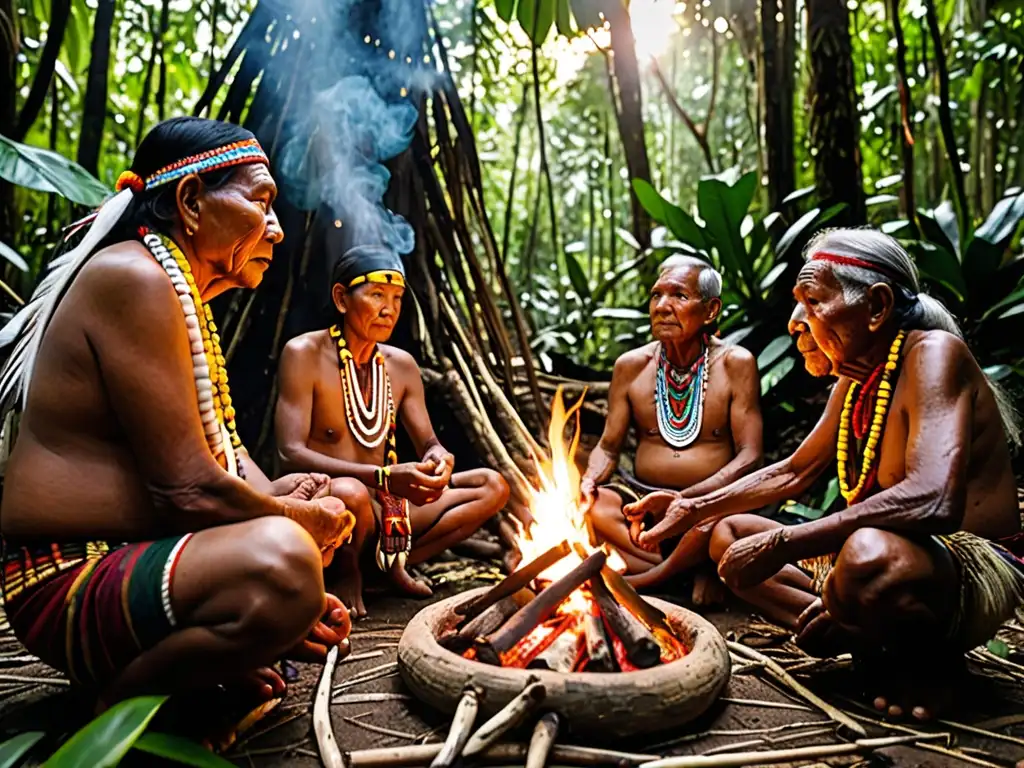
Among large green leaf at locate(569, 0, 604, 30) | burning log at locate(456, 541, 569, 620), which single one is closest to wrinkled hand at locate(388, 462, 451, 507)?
burning log at locate(456, 541, 569, 620)

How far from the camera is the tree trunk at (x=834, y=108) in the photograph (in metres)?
5.02

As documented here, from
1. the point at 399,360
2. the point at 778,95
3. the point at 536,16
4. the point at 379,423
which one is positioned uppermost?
the point at 536,16

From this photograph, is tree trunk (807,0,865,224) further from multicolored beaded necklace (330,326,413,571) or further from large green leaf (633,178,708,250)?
multicolored beaded necklace (330,326,413,571)

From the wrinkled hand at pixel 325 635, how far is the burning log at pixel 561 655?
0.55 metres

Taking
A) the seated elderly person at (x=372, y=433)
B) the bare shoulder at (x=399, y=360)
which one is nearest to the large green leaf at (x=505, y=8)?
the seated elderly person at (x=372, y=433)

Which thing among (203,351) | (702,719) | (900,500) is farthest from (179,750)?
(900,500)

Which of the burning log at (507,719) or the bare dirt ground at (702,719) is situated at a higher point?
the burning log at (507,719)

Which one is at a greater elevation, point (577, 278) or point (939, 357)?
point (577, 278)

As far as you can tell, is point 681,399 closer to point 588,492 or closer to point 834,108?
point 588,492

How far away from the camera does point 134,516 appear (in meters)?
1.98

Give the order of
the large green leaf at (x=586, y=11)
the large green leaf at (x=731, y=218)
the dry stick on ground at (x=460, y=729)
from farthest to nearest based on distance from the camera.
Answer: the large green leaf at (x=731, y=218)
the large green leaf at (x=586, y=11)
the dry stick on ground at (x=460, y=729)

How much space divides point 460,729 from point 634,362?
2.42 metres

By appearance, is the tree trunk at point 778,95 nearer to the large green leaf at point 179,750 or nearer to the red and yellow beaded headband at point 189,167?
the red and yellow beaded headband at point 189,167

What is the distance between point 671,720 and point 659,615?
0.49 meters
